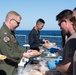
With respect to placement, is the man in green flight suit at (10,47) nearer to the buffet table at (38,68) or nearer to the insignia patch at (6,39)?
the insignia patch at (6,39)

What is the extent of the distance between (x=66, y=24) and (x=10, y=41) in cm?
99

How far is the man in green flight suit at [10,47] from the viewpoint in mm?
3500

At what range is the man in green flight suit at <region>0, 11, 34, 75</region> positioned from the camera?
3500mm

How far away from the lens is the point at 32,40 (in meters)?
6.41

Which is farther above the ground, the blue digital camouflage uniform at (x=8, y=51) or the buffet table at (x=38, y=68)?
the blue digital camouflage uniform at (x=8, y=51)

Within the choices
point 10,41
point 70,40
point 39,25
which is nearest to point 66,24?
point 70,40

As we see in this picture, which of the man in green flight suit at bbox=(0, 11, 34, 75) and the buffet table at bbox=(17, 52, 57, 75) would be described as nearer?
the buffet table at bbox=(17, 52, 57, 75)

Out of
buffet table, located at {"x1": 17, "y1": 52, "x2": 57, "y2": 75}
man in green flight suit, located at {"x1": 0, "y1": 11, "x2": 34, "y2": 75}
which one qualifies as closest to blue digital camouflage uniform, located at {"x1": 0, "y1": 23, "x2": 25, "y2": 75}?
man in green flight suit, located at {"x1": 0, "y1": 11, "x2": 34, "y2": 75}

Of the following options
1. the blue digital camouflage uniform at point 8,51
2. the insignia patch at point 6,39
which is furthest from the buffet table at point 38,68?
the insignia patch at point 6,39

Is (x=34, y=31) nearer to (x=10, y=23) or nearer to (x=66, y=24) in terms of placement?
(x=10, y=23)

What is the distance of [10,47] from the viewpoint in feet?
11.6

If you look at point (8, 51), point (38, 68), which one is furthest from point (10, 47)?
point (38, 68)

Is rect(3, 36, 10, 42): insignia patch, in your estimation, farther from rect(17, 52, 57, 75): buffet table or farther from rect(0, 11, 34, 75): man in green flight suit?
rect(17, 52, 57, 75): buffet table

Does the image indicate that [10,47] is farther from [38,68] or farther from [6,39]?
[38,68]
